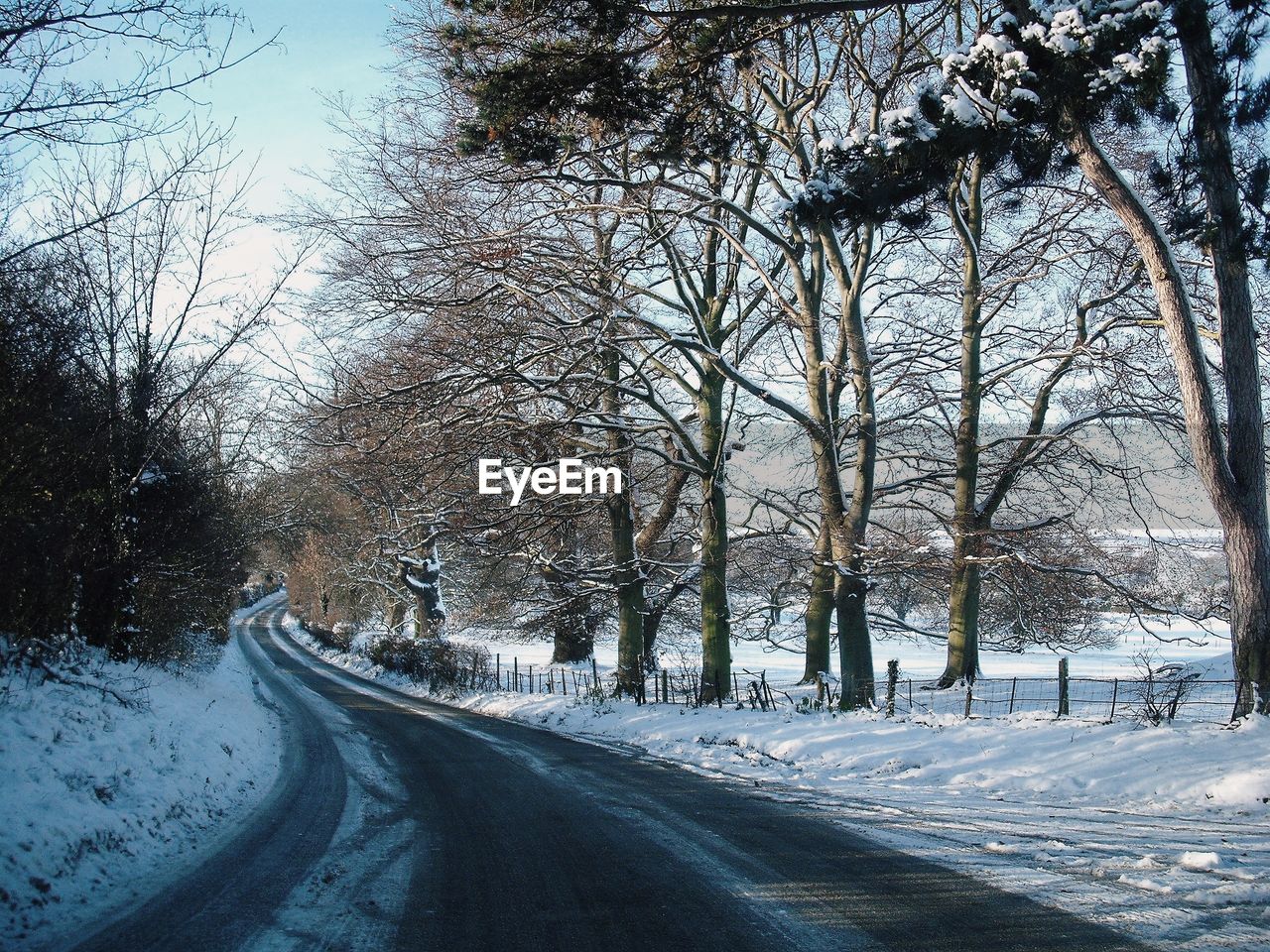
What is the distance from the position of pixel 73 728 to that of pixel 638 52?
350 inches

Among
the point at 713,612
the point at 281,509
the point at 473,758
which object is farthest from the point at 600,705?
the point at 281,509

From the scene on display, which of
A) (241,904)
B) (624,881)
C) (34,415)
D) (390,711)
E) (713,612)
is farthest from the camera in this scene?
(390,711)

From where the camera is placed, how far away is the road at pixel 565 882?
472 centimetres

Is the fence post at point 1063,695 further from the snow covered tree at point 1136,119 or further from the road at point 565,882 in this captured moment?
the road at point 565,882

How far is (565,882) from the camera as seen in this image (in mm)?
5820

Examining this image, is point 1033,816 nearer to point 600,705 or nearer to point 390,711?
point 600,705

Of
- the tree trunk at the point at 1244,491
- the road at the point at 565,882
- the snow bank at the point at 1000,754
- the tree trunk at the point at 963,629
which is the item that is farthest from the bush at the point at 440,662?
the tree trunk at the point at 1244,491

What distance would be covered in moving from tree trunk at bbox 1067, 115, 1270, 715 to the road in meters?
5.50

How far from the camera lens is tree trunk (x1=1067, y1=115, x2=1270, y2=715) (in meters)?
9.43

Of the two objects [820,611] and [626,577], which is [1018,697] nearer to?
[820,611]

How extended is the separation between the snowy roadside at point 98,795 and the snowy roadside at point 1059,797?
5698 millimetres

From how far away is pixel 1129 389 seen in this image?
51.5 ft

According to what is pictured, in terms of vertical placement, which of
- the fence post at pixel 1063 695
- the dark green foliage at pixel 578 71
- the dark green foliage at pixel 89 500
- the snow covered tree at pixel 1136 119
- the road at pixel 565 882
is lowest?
the road at pixel 565 882

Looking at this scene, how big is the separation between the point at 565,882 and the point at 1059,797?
19.4ft
